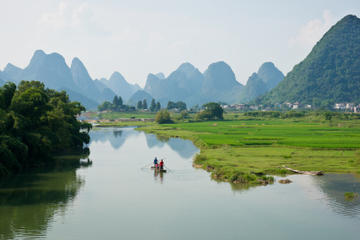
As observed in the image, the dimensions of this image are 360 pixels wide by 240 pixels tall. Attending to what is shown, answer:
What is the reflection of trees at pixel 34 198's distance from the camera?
16.2 metres

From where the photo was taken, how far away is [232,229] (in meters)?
16.0

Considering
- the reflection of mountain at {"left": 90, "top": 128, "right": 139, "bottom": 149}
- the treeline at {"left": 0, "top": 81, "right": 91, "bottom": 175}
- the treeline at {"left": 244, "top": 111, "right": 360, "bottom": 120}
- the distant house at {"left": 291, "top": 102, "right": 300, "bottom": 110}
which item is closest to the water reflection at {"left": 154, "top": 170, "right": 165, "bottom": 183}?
the treeline at {"left": 0, "top": 81, "right": 91, "bottom": 175}

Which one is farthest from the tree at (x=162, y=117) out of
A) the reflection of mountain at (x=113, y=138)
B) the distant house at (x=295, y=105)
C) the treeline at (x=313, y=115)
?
the distant house at (x=295, y=105)

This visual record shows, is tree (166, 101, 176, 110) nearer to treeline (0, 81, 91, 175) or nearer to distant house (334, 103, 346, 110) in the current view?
distant house (334, 103, 346, 110)

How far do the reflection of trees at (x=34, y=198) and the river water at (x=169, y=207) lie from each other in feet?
0.14

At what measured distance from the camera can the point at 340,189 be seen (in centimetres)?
2206

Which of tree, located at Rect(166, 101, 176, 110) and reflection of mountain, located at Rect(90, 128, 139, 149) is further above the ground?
tree, located at Rect(166, 101, 176, 110)

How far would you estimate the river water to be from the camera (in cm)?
1566

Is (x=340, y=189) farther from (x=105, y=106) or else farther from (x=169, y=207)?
(x=105, y=106)

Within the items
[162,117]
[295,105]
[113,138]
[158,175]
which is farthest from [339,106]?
[158,175]

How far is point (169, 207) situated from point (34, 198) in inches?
291

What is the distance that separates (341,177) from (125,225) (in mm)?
15542

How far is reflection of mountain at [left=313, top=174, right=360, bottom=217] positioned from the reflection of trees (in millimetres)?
13361

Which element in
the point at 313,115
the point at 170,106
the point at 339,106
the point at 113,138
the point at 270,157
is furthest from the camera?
the point at 170,106
